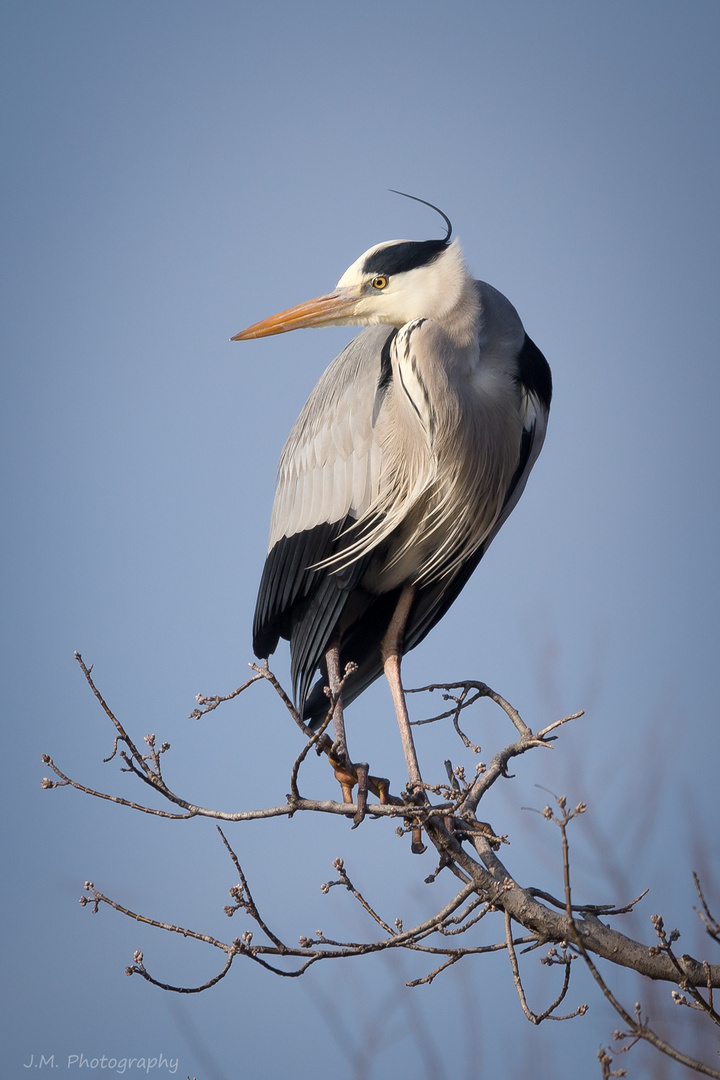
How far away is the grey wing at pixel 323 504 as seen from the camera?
9.60 feet

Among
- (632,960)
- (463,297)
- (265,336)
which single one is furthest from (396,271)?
(632,960)

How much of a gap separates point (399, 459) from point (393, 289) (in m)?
0.51

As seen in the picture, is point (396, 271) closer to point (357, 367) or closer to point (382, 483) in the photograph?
point (357, 367)

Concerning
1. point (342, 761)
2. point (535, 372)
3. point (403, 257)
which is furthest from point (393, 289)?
point (342, 761)

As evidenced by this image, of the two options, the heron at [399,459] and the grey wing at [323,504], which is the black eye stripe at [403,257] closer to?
the heron at [399,459]

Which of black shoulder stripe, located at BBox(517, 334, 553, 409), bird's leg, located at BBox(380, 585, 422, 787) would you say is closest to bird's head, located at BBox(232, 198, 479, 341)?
black shoulder stripe, located at BBox(517, 334, 553, 409)

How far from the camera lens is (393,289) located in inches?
118

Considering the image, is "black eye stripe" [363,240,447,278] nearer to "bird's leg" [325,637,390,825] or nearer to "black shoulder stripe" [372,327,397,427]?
"black shoulder stripe" [372,327,397,427]

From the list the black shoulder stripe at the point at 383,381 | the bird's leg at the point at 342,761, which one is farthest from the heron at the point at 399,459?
the bird's leg at the point at 342,761

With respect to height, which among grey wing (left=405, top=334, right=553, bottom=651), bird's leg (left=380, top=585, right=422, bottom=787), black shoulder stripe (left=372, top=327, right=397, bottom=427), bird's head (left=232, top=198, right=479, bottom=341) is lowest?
bird's leg (left=380, top=585, right=422, bottom=787)

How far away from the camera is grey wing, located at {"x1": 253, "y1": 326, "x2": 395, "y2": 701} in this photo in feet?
9.60

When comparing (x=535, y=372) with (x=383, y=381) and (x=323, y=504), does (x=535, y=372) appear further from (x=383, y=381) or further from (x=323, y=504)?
(x=323, y=504)

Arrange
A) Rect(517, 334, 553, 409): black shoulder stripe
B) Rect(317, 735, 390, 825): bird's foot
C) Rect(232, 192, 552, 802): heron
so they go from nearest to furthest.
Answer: Rect(317, 735, 390, 825): bird's foot, Rect(232, 192, 552, 802): heron, Rect(517, 334, 553, 409): black shoulder stripe

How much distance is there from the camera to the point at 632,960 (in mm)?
1951
